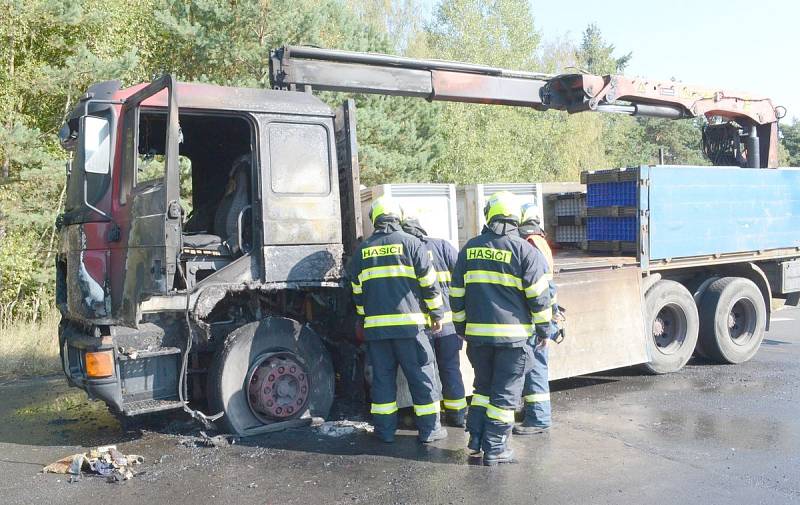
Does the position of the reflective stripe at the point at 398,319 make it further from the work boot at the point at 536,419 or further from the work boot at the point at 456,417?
the work boot at the point at 536,419

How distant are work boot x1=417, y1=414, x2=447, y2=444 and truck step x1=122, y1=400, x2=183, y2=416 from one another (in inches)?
70.8

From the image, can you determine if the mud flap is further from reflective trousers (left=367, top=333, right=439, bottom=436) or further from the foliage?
the foliage

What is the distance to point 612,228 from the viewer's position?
803cm

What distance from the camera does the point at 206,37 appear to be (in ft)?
51.7

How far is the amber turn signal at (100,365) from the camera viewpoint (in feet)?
→ 16.5

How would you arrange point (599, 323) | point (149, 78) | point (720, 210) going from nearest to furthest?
point (599, 323) < point (720, 210) < point (149, 78)

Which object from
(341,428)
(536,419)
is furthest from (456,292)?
(341,428)

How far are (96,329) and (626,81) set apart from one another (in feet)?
20.7

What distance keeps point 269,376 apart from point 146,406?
926mm

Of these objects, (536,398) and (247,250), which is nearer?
(247,250)

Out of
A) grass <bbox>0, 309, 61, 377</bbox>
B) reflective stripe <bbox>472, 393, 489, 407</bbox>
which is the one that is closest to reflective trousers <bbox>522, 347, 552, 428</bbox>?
reflective stripe <bbox>472, 393, 489, 407</bbox>

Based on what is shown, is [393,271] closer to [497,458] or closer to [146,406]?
[497,458]

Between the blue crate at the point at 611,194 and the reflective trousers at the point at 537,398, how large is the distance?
103 inches

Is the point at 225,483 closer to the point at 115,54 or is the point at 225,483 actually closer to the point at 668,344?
the point at 668,344
